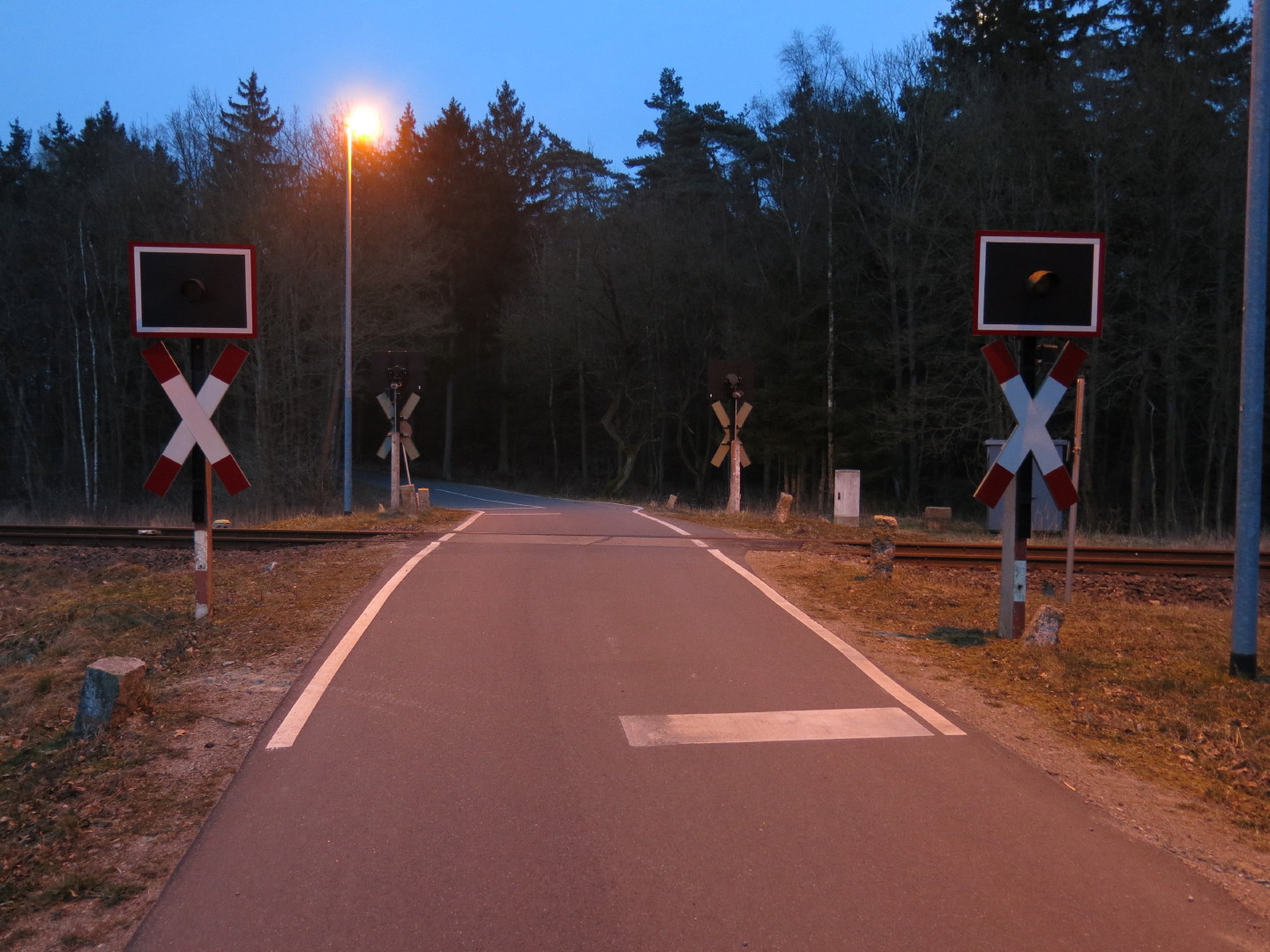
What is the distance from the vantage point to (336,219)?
3416cm

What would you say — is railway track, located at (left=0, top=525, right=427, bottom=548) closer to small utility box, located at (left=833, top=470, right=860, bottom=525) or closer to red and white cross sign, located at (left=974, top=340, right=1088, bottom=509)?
small utility box, located at (left=833, top=470, right=860, bottom=525)

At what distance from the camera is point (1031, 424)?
8297mm

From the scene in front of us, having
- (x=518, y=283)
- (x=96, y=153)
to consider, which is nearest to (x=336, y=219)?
(x=96, y=153)

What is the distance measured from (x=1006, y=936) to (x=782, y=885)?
0.84 metres

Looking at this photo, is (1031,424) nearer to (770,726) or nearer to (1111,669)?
(1111,669)

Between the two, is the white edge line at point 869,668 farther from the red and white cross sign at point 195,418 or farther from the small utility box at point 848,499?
the small utility box at point 848,499

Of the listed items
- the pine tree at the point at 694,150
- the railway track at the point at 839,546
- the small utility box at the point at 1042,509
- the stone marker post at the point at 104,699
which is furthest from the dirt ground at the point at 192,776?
the pine tree at the point at 694,150

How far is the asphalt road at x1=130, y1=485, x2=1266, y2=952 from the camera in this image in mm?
3744

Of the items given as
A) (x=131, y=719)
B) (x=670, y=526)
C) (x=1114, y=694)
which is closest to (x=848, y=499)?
(x=670, y=526)

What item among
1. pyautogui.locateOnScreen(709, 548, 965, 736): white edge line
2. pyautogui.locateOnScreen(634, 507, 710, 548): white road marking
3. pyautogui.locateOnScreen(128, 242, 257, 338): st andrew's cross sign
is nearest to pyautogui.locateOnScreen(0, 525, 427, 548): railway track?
pyautogui.locateOnScreen(634, 507, 710, 548): white road marking

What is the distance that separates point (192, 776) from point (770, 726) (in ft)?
10.5

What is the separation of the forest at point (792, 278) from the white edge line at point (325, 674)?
1197 centimetres

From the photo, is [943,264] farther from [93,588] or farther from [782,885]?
[782,885]

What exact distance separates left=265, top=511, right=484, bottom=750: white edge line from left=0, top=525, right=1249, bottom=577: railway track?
5667 millimetres
